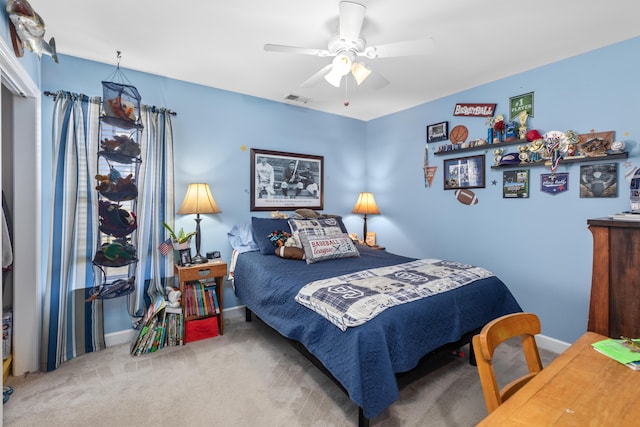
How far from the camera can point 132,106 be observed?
8.35 ft

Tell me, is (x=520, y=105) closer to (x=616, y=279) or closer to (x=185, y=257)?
(x=616, y=279)

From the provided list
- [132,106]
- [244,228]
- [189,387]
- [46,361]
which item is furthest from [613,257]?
[46,361]

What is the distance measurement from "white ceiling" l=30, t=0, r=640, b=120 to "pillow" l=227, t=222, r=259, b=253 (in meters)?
1.53

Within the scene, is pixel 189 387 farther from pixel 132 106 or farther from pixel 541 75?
pixel 541 75

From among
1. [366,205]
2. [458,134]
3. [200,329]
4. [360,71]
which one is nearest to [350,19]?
[360,71]

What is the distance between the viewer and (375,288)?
1.89 metres

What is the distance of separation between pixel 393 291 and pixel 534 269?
173 cm

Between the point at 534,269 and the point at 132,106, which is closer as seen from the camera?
the point at 132,106

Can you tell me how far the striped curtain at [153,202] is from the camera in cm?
270

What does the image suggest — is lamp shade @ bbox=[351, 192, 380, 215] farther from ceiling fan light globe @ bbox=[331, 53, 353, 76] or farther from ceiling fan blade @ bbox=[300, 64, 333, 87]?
ceiling fan light globe @ bbox=[331, 53, 353, 76]

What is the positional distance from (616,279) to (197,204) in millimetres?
2965

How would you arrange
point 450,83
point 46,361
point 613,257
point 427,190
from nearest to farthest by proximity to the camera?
point 613,257
point 46,361
point 450,83
point 427,190

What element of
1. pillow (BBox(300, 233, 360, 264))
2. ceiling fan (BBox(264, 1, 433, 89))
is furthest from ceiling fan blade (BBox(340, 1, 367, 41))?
pillow (BBox(300, 233, 360, 264))

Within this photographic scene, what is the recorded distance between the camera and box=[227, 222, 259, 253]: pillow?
3.17 meters
